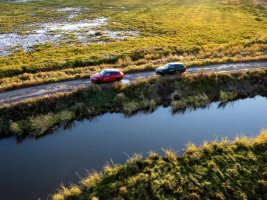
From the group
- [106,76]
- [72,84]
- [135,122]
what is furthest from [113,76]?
[135,122]

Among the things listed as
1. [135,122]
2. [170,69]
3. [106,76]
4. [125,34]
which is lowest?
[125,34]

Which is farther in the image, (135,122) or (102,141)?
(135,122)

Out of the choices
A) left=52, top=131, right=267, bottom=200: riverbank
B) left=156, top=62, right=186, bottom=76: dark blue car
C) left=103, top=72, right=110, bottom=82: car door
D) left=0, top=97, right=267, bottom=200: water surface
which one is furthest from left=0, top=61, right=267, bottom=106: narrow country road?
left=52, top=131, right=267, bottom=200: riverbank

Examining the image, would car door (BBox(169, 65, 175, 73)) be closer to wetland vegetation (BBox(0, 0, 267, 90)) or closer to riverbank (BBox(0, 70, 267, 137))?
riverbank (BBox(0, 70, 267, 137))

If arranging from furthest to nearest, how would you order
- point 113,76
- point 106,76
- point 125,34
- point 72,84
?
point 125,34, point 72,84, point 113,76, point 106,76

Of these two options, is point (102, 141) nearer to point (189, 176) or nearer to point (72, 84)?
point (189, 176)

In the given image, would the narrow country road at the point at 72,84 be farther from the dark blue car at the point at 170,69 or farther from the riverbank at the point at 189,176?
the riverbank at the point at 189,176

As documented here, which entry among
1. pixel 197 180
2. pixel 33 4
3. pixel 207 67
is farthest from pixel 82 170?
pixel 33 4

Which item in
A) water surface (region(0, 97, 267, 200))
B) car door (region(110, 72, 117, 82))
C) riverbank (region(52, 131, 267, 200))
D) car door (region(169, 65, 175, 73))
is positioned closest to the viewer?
riverbank (region(52, 131, 267, 200))
